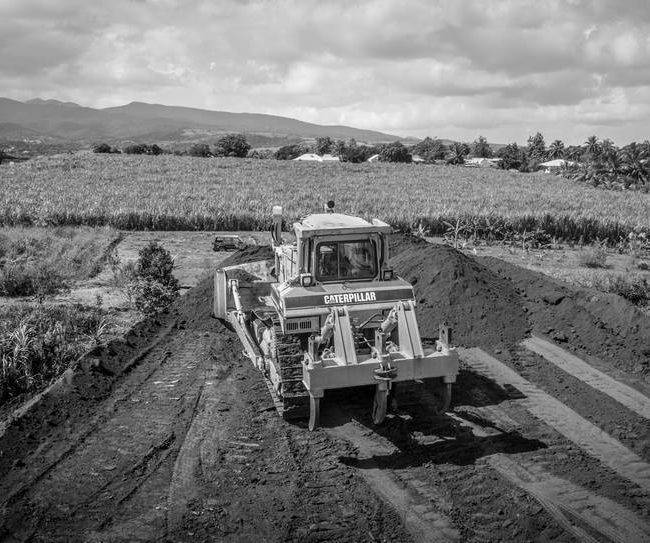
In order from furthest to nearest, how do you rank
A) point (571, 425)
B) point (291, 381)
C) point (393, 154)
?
1. point (393, 154)
2. point (571, 425)
3. point (291, 381)

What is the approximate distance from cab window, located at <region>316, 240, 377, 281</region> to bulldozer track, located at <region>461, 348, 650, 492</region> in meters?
3.11

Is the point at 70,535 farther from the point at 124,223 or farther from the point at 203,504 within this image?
the point at 124,223

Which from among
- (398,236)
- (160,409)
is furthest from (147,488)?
(398,236)

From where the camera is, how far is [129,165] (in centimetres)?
5825

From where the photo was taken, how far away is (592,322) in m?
12.7

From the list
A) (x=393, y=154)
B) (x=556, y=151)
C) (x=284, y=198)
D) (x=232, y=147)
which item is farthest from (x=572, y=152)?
(x=284, y=198)

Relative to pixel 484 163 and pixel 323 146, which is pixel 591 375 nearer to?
pixel 484 163

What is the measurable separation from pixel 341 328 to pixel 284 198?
91.4 feet

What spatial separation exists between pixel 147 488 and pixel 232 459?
109 cm

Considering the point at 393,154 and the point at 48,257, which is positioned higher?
the point at 393,154

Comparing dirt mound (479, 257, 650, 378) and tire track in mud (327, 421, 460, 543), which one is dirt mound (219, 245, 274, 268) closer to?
dirt mound (479, 257, 650, 378)

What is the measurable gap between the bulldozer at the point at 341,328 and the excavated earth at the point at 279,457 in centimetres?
54

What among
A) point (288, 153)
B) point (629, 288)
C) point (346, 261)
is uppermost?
point (288, 153)

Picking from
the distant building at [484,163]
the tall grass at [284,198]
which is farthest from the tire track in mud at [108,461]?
the distant building at [484,163]
